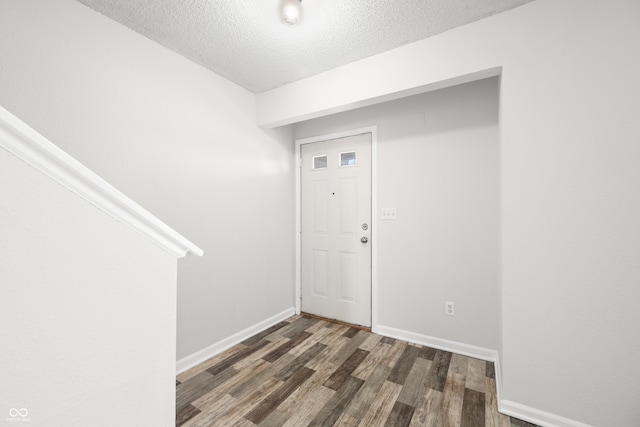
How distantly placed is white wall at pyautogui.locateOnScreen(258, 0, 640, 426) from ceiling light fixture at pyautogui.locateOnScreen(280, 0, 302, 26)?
1156mm

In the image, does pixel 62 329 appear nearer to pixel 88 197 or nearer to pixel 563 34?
pixel 88 197

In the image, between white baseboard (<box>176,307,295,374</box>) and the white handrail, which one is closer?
the white handrail

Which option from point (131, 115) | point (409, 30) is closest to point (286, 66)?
point (409, 30)

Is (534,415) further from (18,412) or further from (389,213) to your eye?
(18,412)

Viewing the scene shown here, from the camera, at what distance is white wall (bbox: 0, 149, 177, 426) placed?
0.57m

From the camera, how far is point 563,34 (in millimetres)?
1529

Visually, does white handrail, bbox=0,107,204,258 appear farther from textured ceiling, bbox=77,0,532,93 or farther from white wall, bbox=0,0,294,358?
textured ceiling, bbox=77,0,532,93

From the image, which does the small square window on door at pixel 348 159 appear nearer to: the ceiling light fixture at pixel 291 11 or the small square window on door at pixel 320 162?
the small square window on door at pixel 320 162

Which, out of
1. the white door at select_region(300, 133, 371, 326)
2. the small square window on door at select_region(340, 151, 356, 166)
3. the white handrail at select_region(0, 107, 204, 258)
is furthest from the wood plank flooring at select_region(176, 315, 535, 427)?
the small square window on door at select_region(340, 151, 356, 166)

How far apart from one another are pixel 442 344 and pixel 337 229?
4.88 ft

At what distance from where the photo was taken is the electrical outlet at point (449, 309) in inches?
93.9

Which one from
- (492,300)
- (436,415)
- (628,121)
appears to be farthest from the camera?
(492,300)

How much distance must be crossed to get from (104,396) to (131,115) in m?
1.80

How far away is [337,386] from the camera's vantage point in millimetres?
1912
